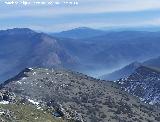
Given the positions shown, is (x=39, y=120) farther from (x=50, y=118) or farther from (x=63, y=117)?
(x=63, y=117)

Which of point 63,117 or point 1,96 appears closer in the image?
point 63,117

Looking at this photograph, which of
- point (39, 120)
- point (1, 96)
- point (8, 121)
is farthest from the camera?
point (1, 96)

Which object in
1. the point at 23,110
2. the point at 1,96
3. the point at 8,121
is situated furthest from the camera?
the point at 1,96

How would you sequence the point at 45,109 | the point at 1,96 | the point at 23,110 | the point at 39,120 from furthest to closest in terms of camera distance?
the point at 1,96 → the point at 45,109 → the point at 23,110 → the point at 39,120

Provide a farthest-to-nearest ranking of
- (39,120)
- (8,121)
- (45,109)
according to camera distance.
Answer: (45,109) → (39,120) → (8,121)

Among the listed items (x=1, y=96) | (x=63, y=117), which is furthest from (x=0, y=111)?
(x=1, y=96)

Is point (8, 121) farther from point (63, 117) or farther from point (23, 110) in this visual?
point (63, 117)

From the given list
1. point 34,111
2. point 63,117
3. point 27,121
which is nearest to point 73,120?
point 63,117

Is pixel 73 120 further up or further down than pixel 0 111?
further down

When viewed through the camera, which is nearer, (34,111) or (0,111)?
(0,111)
